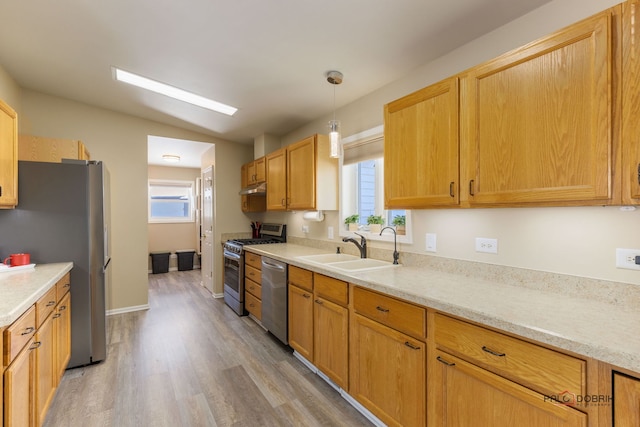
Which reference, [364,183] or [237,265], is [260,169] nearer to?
[237,265]

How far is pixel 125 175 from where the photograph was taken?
4.04 m

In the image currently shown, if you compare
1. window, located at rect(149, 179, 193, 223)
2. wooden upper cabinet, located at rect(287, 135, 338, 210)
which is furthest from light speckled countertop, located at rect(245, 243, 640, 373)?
window, located at rect(149, 179, 193, 223)

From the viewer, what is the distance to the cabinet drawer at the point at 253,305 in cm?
335

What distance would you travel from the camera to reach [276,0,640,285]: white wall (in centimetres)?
135

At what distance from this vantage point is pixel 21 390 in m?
1.46

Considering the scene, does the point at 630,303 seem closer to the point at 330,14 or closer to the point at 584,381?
the point at 584,381

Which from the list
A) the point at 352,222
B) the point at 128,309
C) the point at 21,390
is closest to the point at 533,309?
the point at 352,222

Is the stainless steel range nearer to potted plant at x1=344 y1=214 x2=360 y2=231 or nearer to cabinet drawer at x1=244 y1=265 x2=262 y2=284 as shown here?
cabinet drawer at x1=244 y1=265 x2=262 y2=284

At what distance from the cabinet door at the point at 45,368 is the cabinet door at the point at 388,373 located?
1875 millimetres

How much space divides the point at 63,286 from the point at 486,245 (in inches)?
122

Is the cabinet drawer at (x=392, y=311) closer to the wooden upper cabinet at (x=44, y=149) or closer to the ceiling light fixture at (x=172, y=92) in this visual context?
the ceiling light fixture at (x=172, y=92)

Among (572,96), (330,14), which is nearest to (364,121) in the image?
(330,14)

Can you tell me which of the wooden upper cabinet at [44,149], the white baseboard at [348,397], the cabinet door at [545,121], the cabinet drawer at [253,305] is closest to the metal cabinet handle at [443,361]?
the white baseboard at [348,397]

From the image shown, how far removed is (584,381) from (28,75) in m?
4.88
